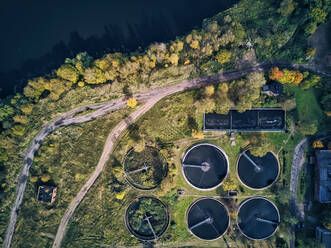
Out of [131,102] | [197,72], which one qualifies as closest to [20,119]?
[131,102]

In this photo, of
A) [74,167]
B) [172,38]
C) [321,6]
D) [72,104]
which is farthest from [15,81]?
[321,6]

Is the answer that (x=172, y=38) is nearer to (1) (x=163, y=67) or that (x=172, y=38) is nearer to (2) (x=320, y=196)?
(1) (x=163, y=67)

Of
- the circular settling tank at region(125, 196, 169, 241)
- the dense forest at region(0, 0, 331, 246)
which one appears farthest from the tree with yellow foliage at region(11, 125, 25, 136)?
the circular settling tank at region(125, 196, 169, 241)

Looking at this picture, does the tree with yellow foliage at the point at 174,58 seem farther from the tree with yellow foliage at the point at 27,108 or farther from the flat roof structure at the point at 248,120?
the tree with yellow foliage at the point at 27,108

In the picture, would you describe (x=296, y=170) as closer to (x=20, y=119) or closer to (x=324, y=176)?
(x=324, y=176)

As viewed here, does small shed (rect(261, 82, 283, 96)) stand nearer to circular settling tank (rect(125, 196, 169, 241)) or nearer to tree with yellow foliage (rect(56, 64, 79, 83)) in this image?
circular settling tank (rect(125, 196, 169, 241))

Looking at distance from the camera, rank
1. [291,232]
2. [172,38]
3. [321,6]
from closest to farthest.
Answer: [321,6], [291,232], [172,38]
